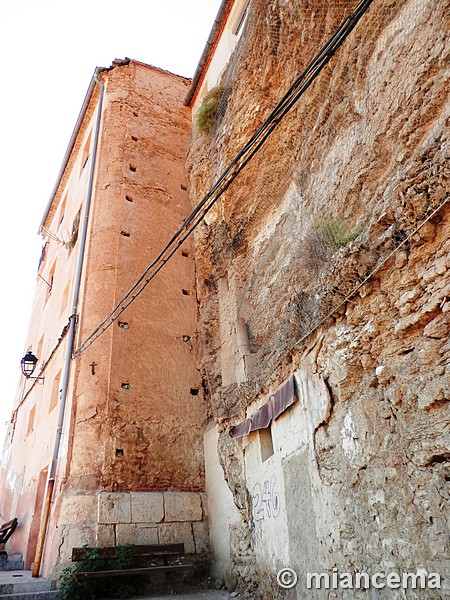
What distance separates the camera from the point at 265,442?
6.19 m

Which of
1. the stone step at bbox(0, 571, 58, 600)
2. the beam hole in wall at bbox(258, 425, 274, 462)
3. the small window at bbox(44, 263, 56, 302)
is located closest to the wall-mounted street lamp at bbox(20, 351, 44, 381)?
the small window at bbox(44, 263, 56, 302)

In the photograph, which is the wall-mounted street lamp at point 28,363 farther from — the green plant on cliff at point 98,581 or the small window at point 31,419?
the green plant on cliff at point 98,581

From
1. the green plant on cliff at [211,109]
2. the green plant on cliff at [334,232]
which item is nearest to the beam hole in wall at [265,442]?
the green plant on cliff at [334,232]

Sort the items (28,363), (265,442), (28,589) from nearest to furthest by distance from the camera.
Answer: (265,442) < (28,589) < (28,363)

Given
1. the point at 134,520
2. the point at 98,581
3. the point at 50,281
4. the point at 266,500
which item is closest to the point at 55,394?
the point at 134,520

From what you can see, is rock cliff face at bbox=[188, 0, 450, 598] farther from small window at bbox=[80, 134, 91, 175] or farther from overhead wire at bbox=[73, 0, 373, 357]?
small window at bbox=[80, 134, 91, 175]

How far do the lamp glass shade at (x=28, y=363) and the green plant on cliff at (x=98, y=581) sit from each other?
5683mm

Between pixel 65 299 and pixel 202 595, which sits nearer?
pixel 202 595

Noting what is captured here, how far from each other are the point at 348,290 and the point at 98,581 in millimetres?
5995

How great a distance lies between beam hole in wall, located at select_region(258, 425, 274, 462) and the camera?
610cm

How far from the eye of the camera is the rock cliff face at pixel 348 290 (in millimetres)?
3422

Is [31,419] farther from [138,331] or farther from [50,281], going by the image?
[138,331]

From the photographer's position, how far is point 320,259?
5594 millimetres

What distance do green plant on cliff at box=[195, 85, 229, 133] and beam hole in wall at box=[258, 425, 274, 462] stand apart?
6443 mm
